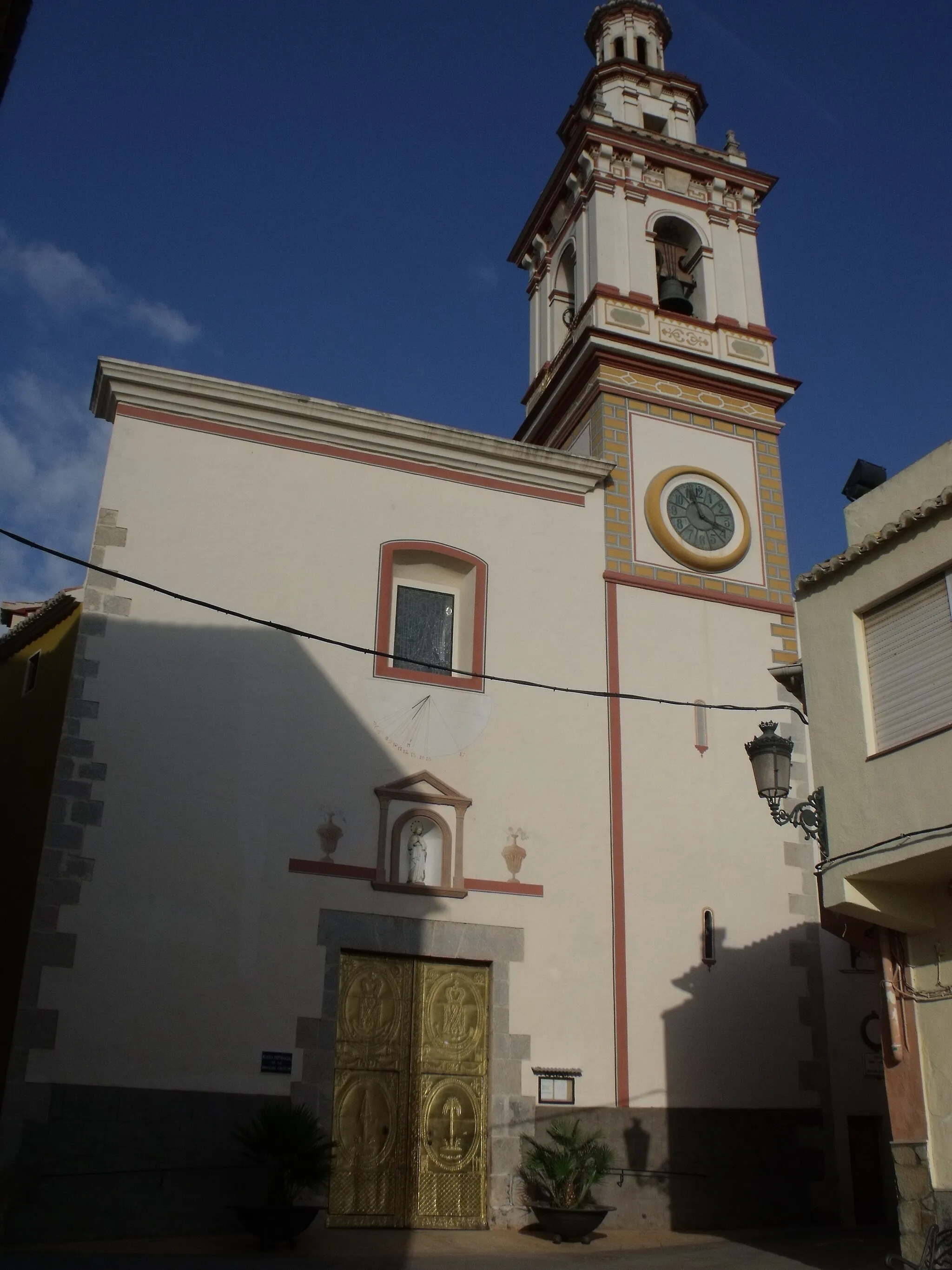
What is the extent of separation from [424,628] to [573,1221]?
611 centimetres

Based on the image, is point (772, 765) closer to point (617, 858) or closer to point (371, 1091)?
point (617, 858)

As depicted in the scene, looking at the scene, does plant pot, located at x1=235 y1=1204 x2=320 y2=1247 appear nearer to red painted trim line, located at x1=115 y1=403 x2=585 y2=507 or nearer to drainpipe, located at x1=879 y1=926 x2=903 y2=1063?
drainpipe, located at x1=879 y1=926 x2=903 y2=1063

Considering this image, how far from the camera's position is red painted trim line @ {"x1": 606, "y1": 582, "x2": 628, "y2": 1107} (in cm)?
1255

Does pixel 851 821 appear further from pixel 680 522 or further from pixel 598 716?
pixel 680 522

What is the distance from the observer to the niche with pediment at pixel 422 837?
12531 millimetres

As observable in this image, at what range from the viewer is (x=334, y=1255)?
32.7 ft

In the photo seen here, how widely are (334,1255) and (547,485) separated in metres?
8.46

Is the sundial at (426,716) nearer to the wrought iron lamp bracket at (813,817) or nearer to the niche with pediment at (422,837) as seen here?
the niche with pediment at (422,837)

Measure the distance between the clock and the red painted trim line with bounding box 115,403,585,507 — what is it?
3.42 feet

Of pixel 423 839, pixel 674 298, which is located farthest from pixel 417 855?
pixel 674 298

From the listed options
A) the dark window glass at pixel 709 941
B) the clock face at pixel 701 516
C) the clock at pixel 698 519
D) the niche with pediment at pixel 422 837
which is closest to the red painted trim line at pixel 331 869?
the niche with pediment at pixel 422 837

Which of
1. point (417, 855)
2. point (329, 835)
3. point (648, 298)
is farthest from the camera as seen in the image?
point (648, 298)

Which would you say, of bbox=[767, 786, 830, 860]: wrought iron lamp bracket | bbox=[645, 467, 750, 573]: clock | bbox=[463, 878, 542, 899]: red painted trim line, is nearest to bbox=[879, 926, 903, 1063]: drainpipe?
bbox=[767, 786, 830, 860]: wrought iron lamp bracket

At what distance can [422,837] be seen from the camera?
12773mm
